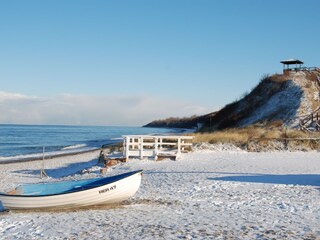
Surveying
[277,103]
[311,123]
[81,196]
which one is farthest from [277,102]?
Result: [81,196]

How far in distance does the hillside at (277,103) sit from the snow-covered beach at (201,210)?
26.5 metres

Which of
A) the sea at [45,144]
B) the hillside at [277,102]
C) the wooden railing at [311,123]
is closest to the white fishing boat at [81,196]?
the sea at [45,144]

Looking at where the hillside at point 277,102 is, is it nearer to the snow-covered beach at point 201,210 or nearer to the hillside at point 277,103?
the hillside at point 277,103

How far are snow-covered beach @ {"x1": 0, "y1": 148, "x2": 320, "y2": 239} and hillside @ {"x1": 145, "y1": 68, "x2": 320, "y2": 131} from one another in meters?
26.5

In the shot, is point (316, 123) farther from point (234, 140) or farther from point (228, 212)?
point (228, 212)

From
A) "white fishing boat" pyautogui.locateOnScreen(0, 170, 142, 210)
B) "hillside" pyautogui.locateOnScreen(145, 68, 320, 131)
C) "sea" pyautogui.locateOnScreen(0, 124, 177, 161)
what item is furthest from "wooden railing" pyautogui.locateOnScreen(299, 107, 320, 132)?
"white fishing boat" pyautogui.locateOnScreen(0, 170, 142, 210)

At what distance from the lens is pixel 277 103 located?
54188 millimetres

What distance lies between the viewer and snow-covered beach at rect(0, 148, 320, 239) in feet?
34.3

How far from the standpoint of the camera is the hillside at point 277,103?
163 ft

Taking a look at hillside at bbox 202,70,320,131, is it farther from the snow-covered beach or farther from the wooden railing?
the snow-covered beach

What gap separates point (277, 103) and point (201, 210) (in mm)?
43234

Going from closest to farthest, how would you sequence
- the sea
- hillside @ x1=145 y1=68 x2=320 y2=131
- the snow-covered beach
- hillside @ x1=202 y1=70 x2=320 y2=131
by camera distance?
the snow-covered beach
the sea
hillside @ x1=145 y1=68 x2=320 y2=131
hillside @ x1=202 y1=70 x2=320 y2=131

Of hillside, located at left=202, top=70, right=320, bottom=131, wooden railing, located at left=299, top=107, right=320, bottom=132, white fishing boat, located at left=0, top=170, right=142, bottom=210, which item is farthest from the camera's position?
hillside, located at left=202, top=70, right=320, bottom=131

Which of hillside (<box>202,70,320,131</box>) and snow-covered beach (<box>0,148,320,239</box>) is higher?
hillside (<box>202,70,320,131</box>)
